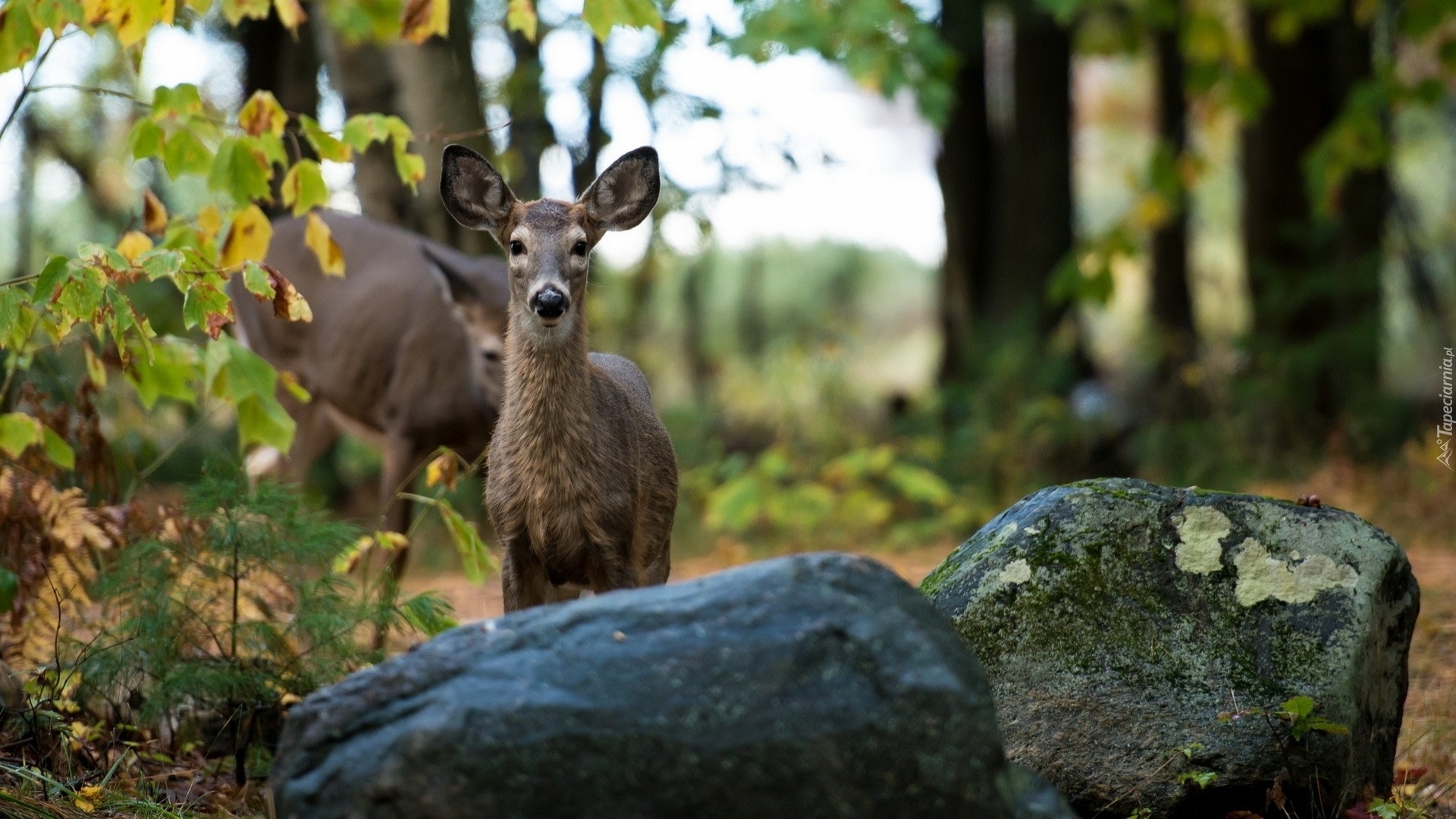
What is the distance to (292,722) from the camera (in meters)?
3.46

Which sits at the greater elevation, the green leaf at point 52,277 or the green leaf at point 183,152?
the green leaf at point 183,152

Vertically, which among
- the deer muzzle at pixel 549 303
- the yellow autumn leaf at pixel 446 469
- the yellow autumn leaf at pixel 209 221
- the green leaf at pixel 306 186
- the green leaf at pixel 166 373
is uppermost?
the green leaf at pixel 306 186

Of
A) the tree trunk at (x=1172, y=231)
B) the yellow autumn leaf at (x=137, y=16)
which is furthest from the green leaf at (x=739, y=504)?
the yellow autumn leaf at (x=137, y=16)

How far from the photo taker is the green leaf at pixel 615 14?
5422 millimetres

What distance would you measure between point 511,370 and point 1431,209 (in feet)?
77.2

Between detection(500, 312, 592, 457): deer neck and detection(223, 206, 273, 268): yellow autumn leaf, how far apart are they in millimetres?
1180

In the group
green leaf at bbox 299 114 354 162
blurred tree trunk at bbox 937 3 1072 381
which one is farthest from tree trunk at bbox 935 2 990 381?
green leaf at bbox 299 114 354 162

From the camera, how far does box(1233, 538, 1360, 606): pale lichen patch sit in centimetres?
456

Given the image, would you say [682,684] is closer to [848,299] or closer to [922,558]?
[922,558]

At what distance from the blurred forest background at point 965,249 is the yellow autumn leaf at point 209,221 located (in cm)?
190

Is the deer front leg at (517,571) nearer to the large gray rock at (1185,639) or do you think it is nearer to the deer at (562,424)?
the deer at (562,424)

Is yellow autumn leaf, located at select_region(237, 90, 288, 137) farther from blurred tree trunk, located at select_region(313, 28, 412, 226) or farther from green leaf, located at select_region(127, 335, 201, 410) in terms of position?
blurred tree trunk, located at select_region(313, 28, 412, 226)

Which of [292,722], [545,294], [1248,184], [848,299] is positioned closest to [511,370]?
[545,294]

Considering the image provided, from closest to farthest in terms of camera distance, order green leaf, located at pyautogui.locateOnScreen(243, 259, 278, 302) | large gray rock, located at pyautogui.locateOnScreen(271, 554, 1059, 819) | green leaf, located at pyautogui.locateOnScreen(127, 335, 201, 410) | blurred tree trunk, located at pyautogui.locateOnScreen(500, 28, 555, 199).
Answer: large gray rock, located at pyautogui.locateOnScreen(271, 554, 1059, 819) < green leaf, located at pyautogui.locateOnScreen(243, 259, 278, 302) < green leaf, located at pyautogui.locateOnScreen(127, 335, 201, 410) < blurred tree trunk, located at pyautogui.locateOnScreen(500, 28, 555, 199)
